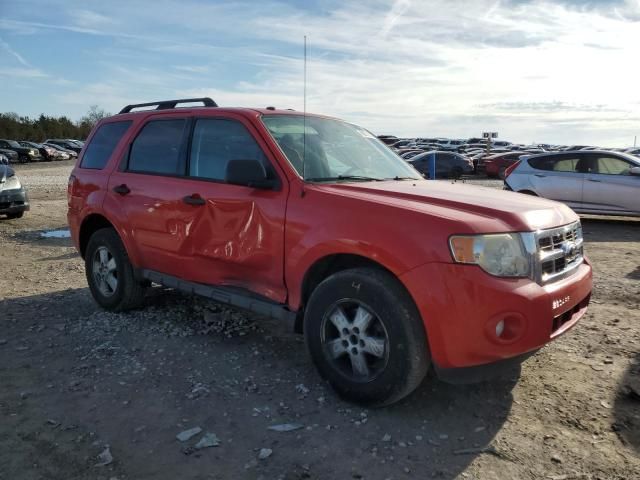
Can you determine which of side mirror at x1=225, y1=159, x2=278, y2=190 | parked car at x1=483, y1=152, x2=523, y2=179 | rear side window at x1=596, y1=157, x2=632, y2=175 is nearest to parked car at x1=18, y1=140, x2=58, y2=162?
parked car at x1=483, y1=152, x2=523, y2=179

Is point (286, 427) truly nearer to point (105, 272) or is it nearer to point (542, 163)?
point (105, 272)

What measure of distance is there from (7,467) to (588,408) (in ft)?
10.9

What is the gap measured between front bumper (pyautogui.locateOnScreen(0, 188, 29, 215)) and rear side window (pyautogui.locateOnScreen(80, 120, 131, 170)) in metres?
6.59

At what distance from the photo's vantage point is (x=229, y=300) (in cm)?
414

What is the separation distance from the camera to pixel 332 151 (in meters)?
4.29

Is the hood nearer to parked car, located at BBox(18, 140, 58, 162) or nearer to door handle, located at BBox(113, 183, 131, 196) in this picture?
door handle, located at BBox(113, 183, 131, 196)

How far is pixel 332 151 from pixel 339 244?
116 cm

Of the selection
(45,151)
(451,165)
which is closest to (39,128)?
(45,151)

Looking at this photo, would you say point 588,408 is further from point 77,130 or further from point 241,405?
point 77,130

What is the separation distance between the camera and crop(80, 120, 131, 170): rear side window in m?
5.37

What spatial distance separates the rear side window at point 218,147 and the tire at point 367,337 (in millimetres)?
1226

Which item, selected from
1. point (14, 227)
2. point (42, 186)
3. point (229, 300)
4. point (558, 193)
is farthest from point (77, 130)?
point (229, 300)

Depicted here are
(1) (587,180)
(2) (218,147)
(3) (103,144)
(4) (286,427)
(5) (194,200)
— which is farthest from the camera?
(1) (587,180)

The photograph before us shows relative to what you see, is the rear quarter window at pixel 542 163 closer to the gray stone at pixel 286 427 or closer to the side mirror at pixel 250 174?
the side mirror at pixel 250 174
